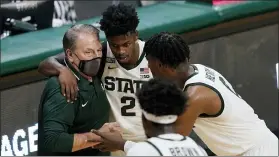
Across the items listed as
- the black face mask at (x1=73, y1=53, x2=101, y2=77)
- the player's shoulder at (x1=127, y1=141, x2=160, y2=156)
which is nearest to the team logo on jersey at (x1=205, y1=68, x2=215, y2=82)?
the black face mask at (x1=73, y1=53, x2=101, y2=77)

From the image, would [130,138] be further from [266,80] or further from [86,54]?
[266,80]

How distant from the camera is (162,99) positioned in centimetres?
281

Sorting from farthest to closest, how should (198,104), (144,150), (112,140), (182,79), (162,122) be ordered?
(112,140) < (182,79) < (198,104) < (162,122) < (144,150)

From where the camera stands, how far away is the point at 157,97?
2816 millimetres

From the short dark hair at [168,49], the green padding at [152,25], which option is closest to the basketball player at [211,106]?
the short dark hair at [168,49]

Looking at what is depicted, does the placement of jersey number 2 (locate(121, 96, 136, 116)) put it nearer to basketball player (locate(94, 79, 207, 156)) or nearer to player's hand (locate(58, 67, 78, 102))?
player's hand (locate(58, 67, 78, 102))

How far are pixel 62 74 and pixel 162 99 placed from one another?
46.8 inches

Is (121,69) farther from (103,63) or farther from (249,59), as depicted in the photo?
(249,59)

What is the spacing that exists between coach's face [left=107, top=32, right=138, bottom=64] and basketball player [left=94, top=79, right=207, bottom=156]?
1.05 metres

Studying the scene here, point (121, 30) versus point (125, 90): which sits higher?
point (121, 30)

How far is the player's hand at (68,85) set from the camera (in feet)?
12.5

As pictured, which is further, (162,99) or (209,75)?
(209,75)

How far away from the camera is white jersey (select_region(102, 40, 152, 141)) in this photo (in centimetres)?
414

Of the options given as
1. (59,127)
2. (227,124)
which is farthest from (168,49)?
(59,127)
